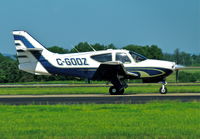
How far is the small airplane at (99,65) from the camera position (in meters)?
29.8

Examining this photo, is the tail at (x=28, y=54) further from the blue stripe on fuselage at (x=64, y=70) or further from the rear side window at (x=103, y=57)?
the rear side window at (x=103, y=57)

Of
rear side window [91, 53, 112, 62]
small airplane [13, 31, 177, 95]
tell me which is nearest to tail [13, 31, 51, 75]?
small airplane [13, 31, 177, 95]

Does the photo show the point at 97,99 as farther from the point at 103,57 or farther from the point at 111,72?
the point at 103,57

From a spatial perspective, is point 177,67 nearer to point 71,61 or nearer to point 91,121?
point 71,61

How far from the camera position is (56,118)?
16.6 metres

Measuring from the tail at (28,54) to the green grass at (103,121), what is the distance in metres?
11.2

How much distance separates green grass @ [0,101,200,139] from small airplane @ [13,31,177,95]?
9.10m

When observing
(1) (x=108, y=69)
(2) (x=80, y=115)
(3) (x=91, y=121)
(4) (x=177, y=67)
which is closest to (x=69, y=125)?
(3) (x=91, y=121)

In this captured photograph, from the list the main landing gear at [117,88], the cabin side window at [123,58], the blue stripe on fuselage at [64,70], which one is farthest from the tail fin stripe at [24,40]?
the main landing gear at [117,88]

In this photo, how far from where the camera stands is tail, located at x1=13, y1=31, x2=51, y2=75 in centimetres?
3145

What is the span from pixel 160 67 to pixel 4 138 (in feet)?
62.5

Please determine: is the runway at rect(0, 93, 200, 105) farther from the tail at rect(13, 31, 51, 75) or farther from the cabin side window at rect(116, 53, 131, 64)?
the tail at rect(13, 31, 51, 75)

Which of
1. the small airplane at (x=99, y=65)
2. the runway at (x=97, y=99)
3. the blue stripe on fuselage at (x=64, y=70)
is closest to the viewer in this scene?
the runway at (x=97, y=99)


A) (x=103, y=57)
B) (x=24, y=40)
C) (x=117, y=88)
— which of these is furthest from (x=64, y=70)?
(x=117, y=88)
